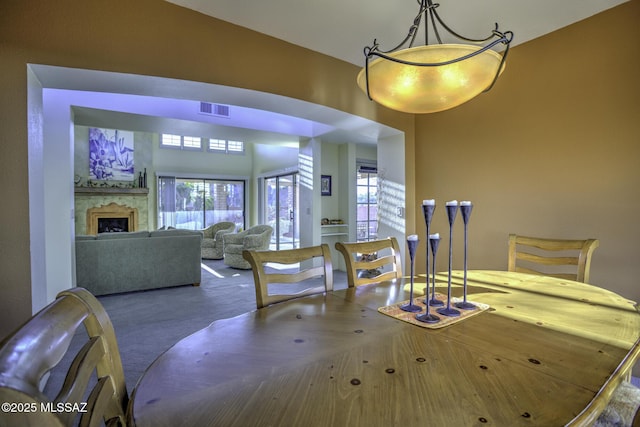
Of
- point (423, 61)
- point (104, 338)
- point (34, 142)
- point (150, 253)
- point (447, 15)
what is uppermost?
point (447, 15)

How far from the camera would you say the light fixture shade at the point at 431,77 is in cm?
126

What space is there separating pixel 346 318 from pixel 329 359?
336 millimetres

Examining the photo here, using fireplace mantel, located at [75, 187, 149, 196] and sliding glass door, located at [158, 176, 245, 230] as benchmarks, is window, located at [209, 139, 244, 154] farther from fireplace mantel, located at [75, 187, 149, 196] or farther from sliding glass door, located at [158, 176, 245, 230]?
fireplace mantel, located at [75, 187, 149, 196]

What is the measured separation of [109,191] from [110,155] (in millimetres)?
953

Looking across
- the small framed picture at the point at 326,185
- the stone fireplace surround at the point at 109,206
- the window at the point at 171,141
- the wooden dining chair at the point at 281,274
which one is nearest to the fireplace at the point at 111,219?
the stone fireplace surround at the point at 109,206

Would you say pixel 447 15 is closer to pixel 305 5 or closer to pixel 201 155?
pixel 305 5

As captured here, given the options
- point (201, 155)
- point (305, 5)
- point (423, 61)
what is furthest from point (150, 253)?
point (201, 155)

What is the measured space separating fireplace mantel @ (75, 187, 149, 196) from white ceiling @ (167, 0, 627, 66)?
23.7ft

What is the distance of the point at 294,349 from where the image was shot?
0.94 meters

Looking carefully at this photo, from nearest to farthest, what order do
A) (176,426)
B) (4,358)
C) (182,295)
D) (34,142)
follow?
(4,358) → (176,426) → (34,142) → (182,295)

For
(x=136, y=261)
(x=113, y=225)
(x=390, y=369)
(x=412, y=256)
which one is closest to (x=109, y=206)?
(x=113, y=225)

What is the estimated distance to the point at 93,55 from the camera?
1.84m

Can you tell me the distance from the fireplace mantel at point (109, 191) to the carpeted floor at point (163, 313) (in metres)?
4.40

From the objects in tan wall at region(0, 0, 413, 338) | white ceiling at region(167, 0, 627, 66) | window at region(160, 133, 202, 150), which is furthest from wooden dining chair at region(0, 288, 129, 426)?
window at region(160, 133, 202, 150)
